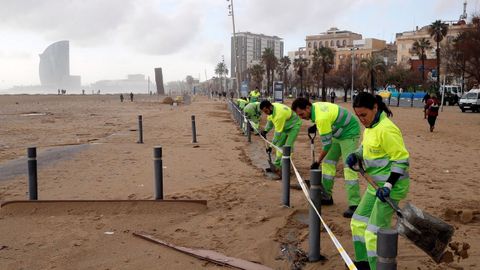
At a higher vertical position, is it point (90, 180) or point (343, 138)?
point (343, 138)

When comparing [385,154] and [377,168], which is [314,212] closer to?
[377,168]

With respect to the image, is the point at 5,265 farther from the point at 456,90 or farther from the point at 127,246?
the point at 456,90

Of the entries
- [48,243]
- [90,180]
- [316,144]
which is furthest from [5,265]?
[316,144]

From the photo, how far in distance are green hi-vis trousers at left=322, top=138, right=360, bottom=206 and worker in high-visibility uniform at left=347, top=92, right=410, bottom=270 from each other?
5.46 feet

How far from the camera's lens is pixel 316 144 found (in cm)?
1523

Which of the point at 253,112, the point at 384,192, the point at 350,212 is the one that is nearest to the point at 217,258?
the point at 384,192

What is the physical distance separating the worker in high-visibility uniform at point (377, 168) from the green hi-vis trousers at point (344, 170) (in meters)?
1.66

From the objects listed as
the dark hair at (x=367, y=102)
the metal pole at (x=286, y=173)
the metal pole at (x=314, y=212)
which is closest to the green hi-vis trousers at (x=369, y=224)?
the metal pole at (x=314, y=212)

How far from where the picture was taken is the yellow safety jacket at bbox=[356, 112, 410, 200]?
148 inches

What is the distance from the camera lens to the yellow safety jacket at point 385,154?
3756mm

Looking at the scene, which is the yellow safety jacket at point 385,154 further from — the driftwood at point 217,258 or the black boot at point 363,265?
the driftwood at point 217,258

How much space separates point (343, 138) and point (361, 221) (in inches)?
90.5

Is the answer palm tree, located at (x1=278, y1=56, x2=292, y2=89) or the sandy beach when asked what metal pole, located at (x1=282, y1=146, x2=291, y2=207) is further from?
palm tree, located at (x1=278, y1=56, x2=292, y2=89)

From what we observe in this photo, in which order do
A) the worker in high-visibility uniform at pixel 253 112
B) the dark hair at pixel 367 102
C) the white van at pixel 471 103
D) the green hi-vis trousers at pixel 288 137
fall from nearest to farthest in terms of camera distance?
the dark hair at pixel 367 102
the green hi-vis trousers at pixel 288 137
the worker in high-visibility uniform at pixel 253 112
the white van at pixel 471 103
